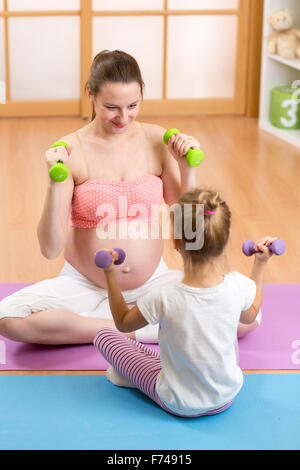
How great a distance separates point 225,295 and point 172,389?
0.76 ft

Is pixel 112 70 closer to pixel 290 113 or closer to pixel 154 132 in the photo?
pixel 154 132

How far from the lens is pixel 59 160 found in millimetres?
1770

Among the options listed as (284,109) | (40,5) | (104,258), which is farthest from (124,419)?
(40,5)

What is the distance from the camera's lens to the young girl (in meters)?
1.53

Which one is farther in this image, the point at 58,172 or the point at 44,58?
the point at 44,58

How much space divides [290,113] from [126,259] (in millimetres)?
2019

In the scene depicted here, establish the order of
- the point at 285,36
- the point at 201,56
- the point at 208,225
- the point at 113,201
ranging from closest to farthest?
the point at 208,225, the point at 113,201, the point at 285,36, the point at 201,56

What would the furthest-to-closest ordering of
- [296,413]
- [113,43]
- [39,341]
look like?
[113,43], [39,341], [296,413]

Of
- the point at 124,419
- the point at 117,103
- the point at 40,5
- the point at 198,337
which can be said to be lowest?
the point at 124,419

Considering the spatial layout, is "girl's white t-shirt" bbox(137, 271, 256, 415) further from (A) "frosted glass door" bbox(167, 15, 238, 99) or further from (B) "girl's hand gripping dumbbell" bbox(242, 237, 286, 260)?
(A) "frosted glass door" bbox(167, 15, 238, 99)

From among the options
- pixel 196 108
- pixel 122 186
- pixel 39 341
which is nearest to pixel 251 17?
pixel 196 108

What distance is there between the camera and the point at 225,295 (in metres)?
1.56

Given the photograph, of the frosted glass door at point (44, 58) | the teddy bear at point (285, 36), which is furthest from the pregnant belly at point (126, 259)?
the frosted glass door at point (44, 58)
